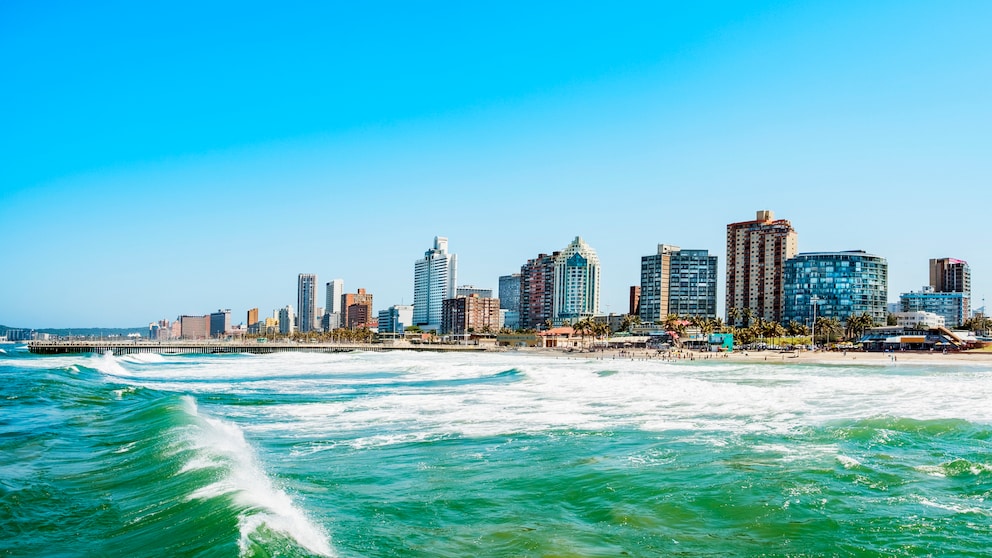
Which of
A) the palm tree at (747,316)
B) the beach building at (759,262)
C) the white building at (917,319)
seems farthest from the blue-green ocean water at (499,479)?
the white building at (917,319)

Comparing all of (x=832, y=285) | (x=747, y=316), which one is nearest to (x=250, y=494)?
(x=747, y=316)

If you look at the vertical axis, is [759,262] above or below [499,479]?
above

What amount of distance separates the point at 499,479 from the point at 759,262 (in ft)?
554

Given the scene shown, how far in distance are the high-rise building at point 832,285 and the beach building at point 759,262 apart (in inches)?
208

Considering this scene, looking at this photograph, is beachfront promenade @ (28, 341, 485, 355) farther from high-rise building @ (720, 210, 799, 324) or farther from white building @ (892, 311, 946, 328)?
white building @ (892, 311, 946, 328)

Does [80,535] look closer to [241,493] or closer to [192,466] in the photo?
[241,493]

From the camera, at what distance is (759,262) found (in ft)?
570

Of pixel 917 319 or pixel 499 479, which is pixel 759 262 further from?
pixel 499 479

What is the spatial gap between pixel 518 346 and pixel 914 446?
13427 cm

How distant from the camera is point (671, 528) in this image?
42.8 ft

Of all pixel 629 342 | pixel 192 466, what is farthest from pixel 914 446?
pixel 629 342

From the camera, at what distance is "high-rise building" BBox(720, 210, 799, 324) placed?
169 meters

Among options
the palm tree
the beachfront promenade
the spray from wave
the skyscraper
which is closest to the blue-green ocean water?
the spray from wave

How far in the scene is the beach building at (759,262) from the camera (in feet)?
553
